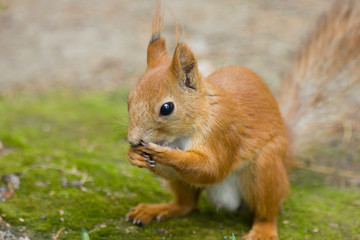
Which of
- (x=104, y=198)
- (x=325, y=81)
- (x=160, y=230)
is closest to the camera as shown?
(x=160, y=230)

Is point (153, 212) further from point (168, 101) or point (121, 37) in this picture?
point (121, 37)

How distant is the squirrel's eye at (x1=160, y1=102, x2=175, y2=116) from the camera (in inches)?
84.0

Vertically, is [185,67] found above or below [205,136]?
above

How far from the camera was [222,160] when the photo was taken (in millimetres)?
2312

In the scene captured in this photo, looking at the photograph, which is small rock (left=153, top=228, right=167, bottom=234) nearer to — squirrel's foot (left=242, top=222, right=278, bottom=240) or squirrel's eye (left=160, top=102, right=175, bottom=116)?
squirrel's foot (left=242, top=222, right=278, bottom=240)

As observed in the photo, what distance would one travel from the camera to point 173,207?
2.79 meters

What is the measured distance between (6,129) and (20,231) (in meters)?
1.88

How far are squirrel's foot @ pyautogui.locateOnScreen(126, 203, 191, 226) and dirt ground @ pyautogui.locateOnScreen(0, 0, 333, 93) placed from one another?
265cm

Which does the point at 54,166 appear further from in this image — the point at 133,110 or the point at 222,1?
the point at 222,1

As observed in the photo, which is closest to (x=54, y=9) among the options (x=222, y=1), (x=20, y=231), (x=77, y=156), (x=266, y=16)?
(x=222, y=1)

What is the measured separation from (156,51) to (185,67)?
1.11 ft

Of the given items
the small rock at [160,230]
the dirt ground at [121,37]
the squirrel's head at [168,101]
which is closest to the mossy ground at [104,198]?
the small rock at [160,230]


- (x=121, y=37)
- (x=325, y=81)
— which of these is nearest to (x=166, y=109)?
→ (x=325, y=81)

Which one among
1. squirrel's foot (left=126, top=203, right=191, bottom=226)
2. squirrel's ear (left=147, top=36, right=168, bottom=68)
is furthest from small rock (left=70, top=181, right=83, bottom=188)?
squirrel's ear (left=147, top=36, right=168, bottom=68)
